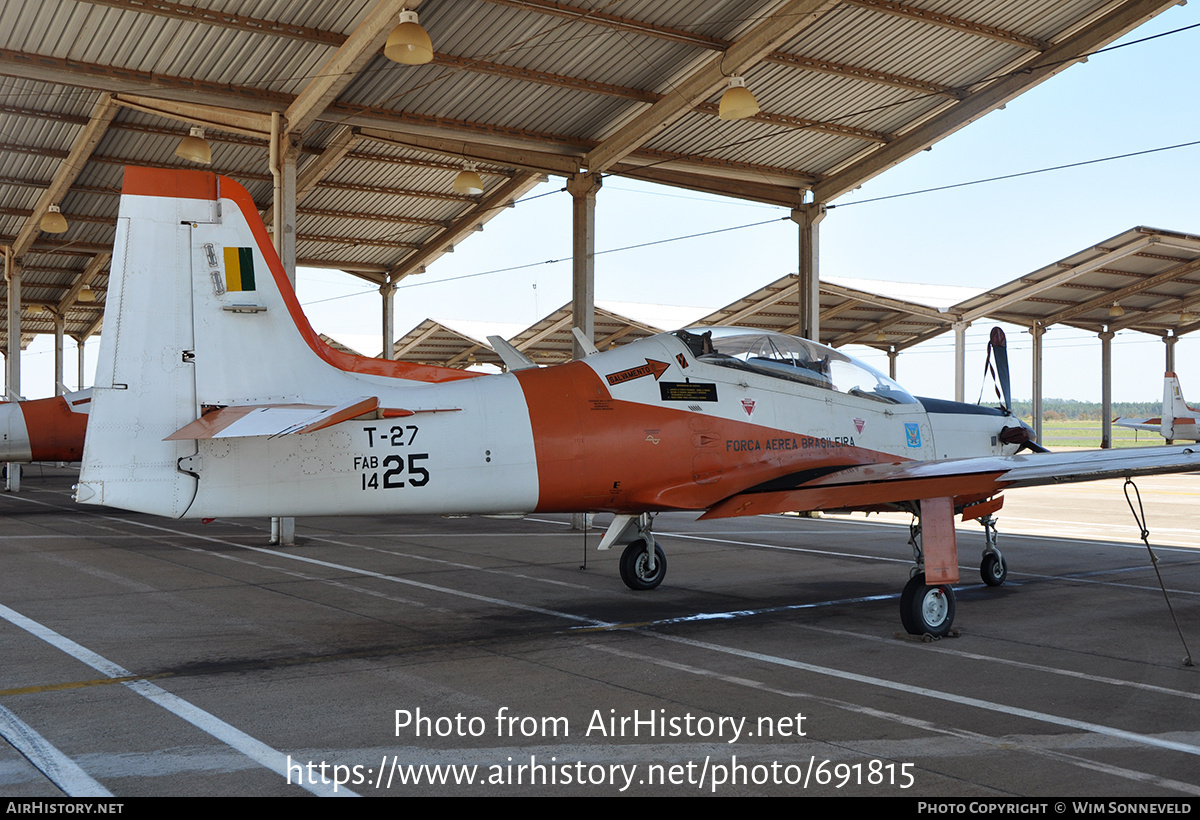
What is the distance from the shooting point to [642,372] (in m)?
8.23

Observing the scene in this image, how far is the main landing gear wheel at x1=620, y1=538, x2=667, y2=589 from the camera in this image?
32.6 ft

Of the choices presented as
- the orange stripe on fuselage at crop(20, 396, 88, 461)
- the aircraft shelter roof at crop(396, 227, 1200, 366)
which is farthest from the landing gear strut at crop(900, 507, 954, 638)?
the aircraft shelter roof at crop(396, 227, 1200, 366)

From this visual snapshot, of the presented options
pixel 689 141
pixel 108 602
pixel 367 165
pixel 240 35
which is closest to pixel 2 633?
pixel 108 602

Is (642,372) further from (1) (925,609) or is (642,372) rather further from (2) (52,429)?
(2) (52,429)

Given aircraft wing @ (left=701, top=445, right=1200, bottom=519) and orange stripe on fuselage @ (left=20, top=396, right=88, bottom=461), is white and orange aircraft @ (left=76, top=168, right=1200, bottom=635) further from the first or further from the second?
orange stripe on fuselage @ (left=20, top=396, right=88, bottom=461)

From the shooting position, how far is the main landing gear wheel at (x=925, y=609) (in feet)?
24.1

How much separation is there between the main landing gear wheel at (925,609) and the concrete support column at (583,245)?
10.9 metres

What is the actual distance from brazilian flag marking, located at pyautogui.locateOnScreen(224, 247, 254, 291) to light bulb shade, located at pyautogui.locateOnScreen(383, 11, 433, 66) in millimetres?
4954

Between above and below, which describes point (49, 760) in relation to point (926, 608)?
below

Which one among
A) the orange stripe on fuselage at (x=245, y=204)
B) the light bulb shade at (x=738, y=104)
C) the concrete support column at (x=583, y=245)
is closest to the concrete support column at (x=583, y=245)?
the concrete support column at (x=583, y=245)

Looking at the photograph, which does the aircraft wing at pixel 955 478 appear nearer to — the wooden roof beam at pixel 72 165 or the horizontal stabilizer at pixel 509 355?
the horizontal stabilizer at pixel 509 355

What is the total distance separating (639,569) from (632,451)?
2.42 metres

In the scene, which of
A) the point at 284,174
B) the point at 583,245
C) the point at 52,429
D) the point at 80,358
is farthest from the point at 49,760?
the point at 80,358

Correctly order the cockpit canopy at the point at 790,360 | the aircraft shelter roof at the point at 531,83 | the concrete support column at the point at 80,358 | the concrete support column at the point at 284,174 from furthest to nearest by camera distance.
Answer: the concrete support column at the point at 80,358
the concrete support column at the point at 284,174
the aircraft shelter roof at the point at 531,83
the cockpit canopy at the point at 790,360
